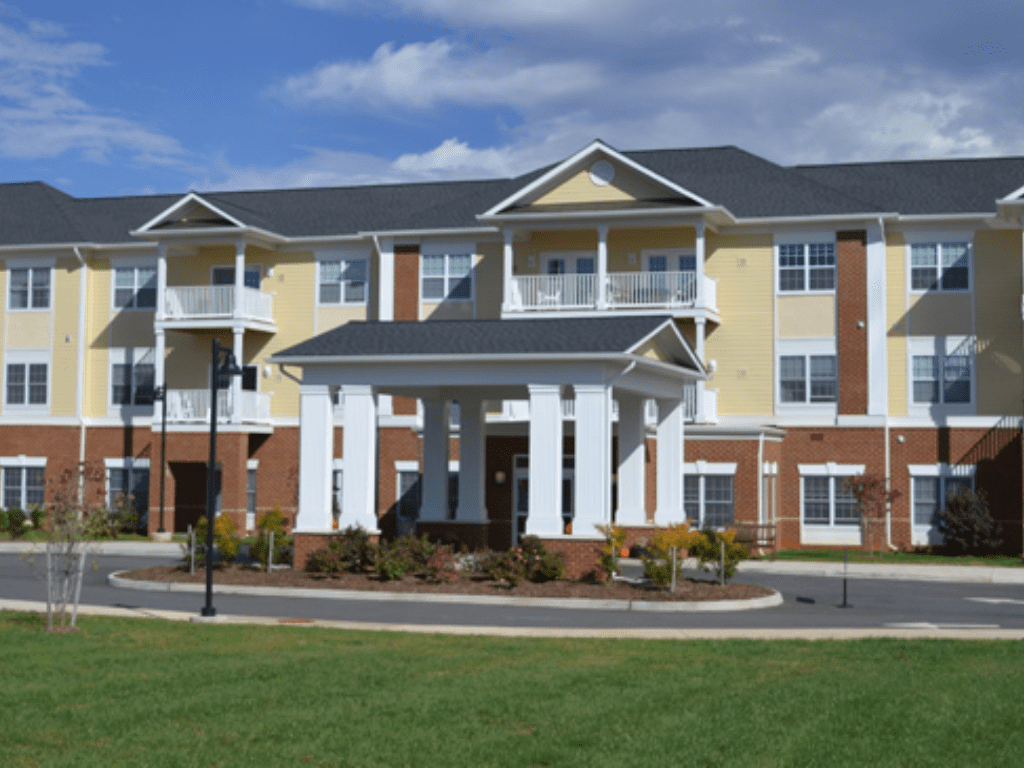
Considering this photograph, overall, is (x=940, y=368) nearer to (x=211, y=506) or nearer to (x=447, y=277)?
(x=447, y=277)

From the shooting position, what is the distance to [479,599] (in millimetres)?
22422

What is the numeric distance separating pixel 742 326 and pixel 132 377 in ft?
68.7

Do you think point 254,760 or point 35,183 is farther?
point 35,183

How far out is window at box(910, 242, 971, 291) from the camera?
38.3 m

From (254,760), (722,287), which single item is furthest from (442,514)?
(254,760)

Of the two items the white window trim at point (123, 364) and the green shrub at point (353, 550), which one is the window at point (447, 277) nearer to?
the white window trim at point (123, 364)

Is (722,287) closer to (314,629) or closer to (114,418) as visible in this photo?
(114,418)

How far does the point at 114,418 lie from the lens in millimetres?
45375

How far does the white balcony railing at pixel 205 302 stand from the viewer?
4291 centimetres

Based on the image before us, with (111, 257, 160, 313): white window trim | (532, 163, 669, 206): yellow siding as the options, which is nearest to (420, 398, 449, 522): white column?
(532, 163, 669, 206): yellow siding

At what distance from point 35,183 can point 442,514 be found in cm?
2820

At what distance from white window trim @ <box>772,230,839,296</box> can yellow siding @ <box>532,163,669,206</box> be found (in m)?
4.01

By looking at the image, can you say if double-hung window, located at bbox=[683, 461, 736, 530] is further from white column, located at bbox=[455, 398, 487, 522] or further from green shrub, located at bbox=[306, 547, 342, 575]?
green shrub, located at bbox=[306, 547, 342, 575]

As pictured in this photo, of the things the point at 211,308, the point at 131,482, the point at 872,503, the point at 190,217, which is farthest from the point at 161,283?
the point at 872,503
